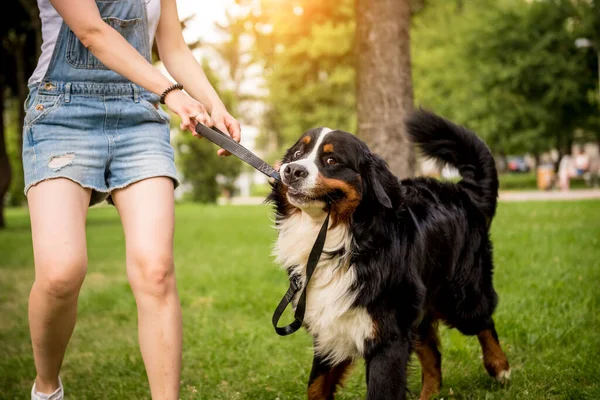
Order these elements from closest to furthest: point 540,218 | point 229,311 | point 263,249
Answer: point 229,311 → point 263,249 → point 540,218

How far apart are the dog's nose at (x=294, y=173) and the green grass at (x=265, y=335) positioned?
3.52 feet

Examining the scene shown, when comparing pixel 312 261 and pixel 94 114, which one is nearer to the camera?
pixel 94 114

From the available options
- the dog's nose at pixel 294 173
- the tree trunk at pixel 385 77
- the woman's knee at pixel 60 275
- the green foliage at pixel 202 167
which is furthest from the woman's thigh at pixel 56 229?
the green foliage at pixel 202 167

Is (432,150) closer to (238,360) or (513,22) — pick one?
(238,360)

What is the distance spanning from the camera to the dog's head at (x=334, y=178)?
2914 mm

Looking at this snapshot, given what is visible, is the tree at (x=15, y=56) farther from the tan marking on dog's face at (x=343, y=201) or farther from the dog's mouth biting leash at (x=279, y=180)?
the tan marking on dog's face at (x=343, y=201)

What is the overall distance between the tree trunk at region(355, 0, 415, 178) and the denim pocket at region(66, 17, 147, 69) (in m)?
4.32

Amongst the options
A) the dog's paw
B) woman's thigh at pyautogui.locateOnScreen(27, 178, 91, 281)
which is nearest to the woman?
woman's thigh at pyautogui.locateOnScreen(27, 178, 91, 281)

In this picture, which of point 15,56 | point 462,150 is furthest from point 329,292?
point 15,56

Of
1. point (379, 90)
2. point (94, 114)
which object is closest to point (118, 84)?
point (94, 114)

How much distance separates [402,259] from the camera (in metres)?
3.03

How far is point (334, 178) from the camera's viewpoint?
2.97 m

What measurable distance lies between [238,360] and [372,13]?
406 cm

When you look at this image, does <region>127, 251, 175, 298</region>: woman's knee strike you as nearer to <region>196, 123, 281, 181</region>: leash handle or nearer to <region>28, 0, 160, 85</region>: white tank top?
<region>196, 123, 281, 181</region>: leash handle
